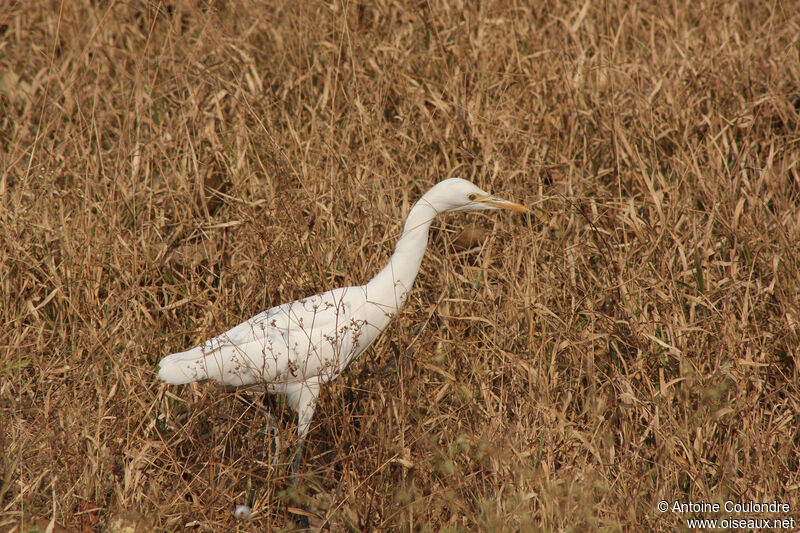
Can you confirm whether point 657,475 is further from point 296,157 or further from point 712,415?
point 296,157

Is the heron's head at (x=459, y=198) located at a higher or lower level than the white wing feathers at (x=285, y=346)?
higher

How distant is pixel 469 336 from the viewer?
354cm

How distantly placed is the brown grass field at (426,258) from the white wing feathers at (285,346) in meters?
0.14

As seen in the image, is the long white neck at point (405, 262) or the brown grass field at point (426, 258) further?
the long white neck at point (405, 262)

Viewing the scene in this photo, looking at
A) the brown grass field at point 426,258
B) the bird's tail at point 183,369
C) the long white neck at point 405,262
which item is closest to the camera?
the brown grass field at point 426,258

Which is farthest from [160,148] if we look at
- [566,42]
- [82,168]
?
[566,42]

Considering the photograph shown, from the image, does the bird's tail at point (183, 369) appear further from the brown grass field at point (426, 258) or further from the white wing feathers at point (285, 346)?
the brown grass field at point (426, 258)

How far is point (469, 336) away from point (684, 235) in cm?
104

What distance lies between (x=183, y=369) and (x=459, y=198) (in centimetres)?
119

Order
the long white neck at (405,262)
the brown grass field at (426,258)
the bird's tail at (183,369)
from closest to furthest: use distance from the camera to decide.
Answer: the brown grass field at (426,258) < the bird's tail at (183,369) < the long white neck at (405,262)

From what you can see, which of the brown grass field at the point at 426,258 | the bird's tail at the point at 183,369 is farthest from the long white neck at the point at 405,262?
the bird's tail at the point at 183,369

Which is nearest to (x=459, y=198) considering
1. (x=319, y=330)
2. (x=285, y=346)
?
(x=319, y=330)

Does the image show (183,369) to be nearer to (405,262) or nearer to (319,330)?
(319,330)

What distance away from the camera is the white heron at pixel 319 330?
9.86 ft
